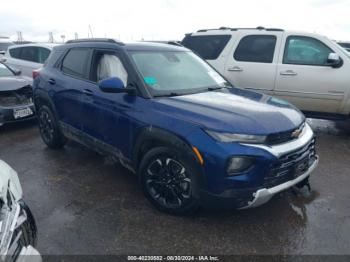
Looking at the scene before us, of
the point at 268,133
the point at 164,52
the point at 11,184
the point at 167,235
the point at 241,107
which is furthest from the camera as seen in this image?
the point at 164,52

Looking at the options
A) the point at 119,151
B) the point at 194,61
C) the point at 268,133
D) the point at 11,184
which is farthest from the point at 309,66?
the point at 11,184

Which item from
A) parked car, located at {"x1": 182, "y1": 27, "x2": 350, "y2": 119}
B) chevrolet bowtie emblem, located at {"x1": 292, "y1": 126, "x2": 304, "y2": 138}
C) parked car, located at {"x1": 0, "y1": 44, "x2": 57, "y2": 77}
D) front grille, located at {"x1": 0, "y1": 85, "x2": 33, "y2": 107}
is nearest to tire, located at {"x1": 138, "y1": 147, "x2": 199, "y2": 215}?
chevrolet bowtie emblem, located at {"x1": 292, "y1": 126, "x2": 304, "y2": 138}

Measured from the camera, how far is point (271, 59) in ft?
19.4

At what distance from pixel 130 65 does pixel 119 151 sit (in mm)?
984

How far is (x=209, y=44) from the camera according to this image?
6465mm

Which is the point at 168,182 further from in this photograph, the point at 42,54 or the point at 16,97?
the point at 42,54

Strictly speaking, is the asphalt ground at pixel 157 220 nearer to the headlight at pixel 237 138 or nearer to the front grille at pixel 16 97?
the headlight at pixel 237 138

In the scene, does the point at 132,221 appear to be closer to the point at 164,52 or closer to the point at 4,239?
the point at 4,239

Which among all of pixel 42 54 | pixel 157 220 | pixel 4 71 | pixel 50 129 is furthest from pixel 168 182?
pixel 42 54

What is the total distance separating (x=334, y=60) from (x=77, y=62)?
431cm

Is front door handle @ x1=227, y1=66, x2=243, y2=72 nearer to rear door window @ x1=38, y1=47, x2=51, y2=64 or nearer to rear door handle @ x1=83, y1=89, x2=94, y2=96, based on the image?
rear door handle @ x1=83, y1=89, x2=94, y2=96

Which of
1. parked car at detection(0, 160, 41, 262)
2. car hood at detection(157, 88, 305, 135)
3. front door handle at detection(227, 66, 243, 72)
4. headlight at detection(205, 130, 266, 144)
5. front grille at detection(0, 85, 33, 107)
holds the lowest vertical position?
front grille at detection(0, 85, 33, 107)

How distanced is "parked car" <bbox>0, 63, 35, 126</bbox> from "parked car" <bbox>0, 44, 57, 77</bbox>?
2.34 metres

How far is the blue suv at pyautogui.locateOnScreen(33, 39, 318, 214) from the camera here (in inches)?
103
